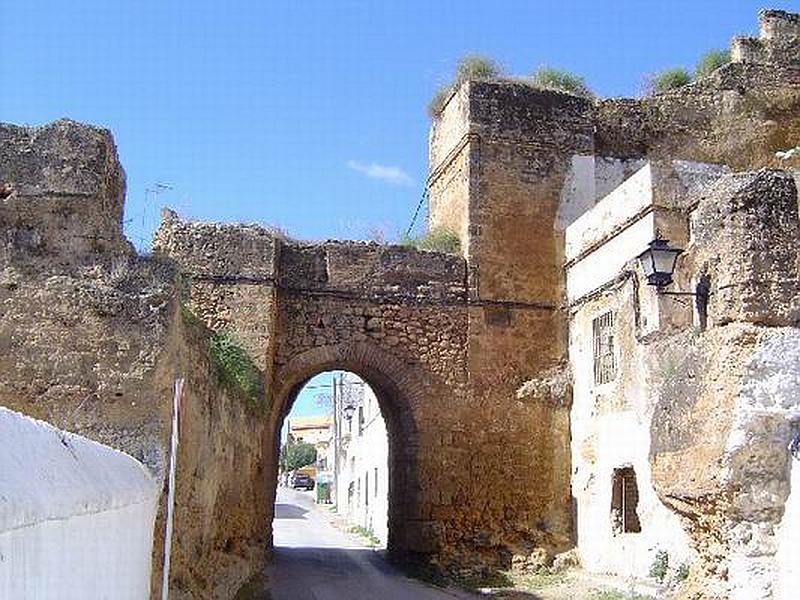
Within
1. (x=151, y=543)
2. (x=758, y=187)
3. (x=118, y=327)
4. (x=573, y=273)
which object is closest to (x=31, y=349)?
(x=118, y=327)

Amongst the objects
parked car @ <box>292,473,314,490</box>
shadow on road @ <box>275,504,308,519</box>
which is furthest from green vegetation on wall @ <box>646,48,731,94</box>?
parked car @ <box>292,473,314,490</box>

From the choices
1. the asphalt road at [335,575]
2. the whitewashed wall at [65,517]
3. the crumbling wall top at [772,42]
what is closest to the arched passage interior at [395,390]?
the asphalt road at [335,575]

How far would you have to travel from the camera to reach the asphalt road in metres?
13.6

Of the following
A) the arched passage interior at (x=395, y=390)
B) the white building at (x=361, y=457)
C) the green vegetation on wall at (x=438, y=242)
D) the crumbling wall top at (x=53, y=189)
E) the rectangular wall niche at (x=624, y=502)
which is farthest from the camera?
the white building at (x=361, y=457)

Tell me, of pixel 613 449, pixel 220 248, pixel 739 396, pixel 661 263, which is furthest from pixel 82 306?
pixel 613 449

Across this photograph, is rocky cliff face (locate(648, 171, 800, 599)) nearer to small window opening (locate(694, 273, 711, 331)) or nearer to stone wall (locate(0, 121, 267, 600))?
small window opening (locate(694, 273, 711, 331))

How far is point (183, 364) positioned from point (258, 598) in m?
5.65

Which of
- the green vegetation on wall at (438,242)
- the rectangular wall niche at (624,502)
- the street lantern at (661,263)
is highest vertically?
the green vegetation on wall at (438,242)

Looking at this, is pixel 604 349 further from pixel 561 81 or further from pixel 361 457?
pixel 361 457

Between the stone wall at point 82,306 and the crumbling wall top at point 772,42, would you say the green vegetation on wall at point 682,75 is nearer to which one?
the crumbling wall top at point 772,42

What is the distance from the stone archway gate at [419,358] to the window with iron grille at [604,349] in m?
1.44

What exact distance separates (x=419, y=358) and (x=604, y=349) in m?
3.01

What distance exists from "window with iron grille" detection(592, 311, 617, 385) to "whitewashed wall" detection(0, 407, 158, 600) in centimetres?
929

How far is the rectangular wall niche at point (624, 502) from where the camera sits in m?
13.9
